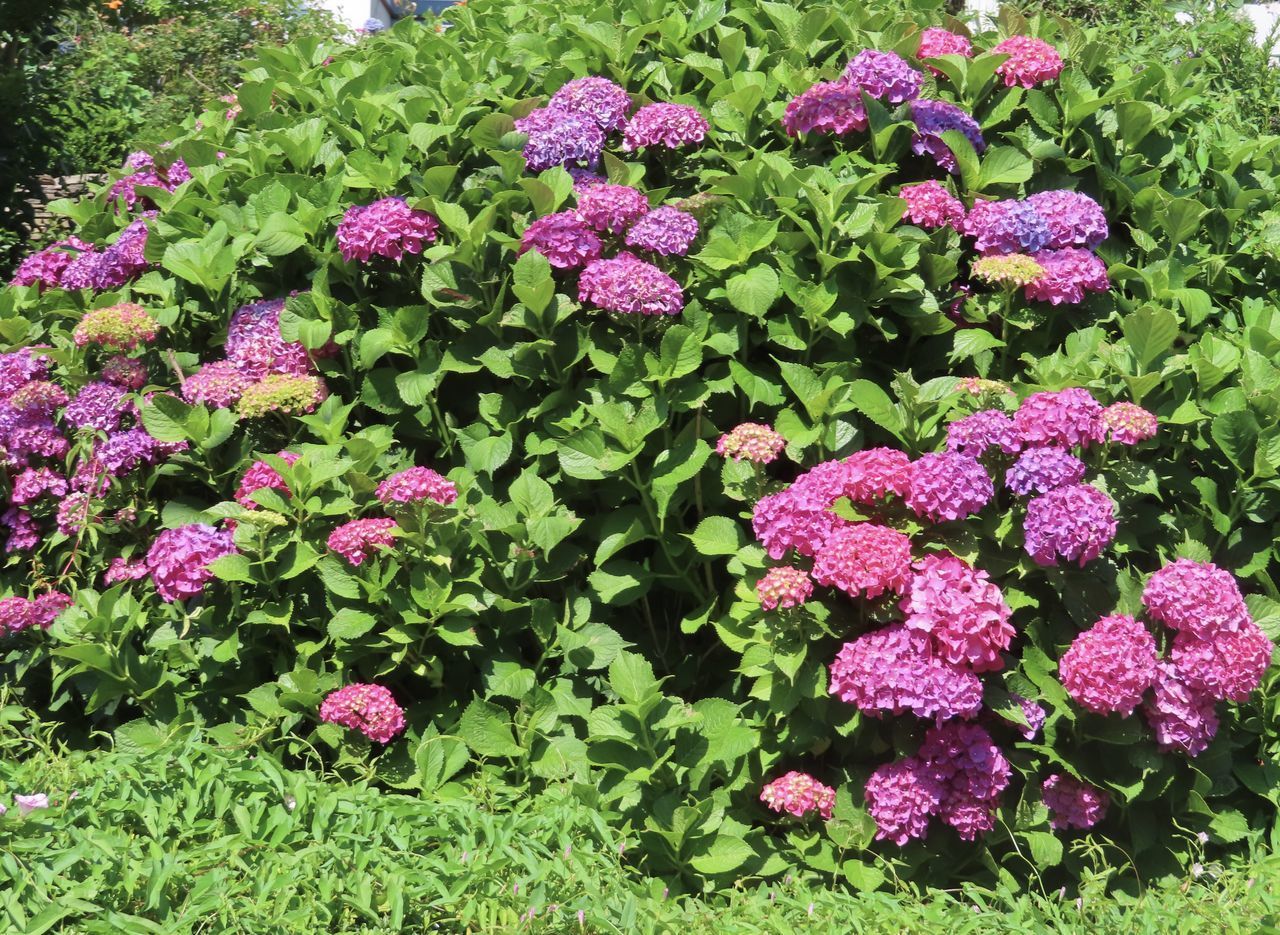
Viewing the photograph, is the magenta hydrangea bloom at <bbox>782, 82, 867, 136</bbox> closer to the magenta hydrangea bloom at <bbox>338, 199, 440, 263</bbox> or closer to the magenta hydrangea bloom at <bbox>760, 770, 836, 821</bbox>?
the magenta hydrangea bloom at <bbox>338, 199, 440, 263</bbox>

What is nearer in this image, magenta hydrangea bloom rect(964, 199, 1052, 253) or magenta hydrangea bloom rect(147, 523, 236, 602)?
magenta hydrangea bloom rect(147, 523, 236, 602)

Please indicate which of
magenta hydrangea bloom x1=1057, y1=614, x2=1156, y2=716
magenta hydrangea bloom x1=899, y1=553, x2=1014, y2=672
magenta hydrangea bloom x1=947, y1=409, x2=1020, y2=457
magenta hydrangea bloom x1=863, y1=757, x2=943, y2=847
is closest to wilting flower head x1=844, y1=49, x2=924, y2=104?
magenta hydrangea bloom x1=947, y1=409, x2=1020, y2=457

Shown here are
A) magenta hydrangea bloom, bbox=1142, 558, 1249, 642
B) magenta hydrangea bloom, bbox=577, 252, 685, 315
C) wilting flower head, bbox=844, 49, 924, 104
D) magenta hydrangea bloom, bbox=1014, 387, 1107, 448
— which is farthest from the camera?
wilting flower head, bbox=844, 49, 924, 104

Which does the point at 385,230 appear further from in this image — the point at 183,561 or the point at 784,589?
the point at 784,589

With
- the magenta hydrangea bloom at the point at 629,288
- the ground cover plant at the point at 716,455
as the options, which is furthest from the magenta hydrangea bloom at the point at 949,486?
the magenta hydrangea bloom at the point at 629,288

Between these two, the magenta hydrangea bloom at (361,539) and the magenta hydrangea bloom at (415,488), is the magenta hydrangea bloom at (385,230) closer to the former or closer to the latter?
the magenta hydrangea bloom at (415,488)

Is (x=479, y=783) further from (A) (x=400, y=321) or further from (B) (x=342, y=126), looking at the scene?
(B) (x=342, y=126)

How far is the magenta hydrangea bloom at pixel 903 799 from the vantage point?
9.78 feet

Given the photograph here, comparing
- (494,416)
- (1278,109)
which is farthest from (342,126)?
(1278,109)

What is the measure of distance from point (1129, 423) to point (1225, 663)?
1.88ft

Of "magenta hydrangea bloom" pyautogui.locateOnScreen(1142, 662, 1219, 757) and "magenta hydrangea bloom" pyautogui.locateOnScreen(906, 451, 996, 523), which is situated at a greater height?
"magenta hydrangea bloom" pyautogui.locateOnScreen(906, 451, 996, 523)

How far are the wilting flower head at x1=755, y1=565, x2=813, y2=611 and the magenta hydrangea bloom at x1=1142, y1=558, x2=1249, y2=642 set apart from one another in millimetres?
784

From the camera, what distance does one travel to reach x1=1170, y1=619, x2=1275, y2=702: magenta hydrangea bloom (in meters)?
2.95

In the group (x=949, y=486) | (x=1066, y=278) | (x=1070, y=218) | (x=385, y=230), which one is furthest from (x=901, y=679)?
(x=385, y=230)
